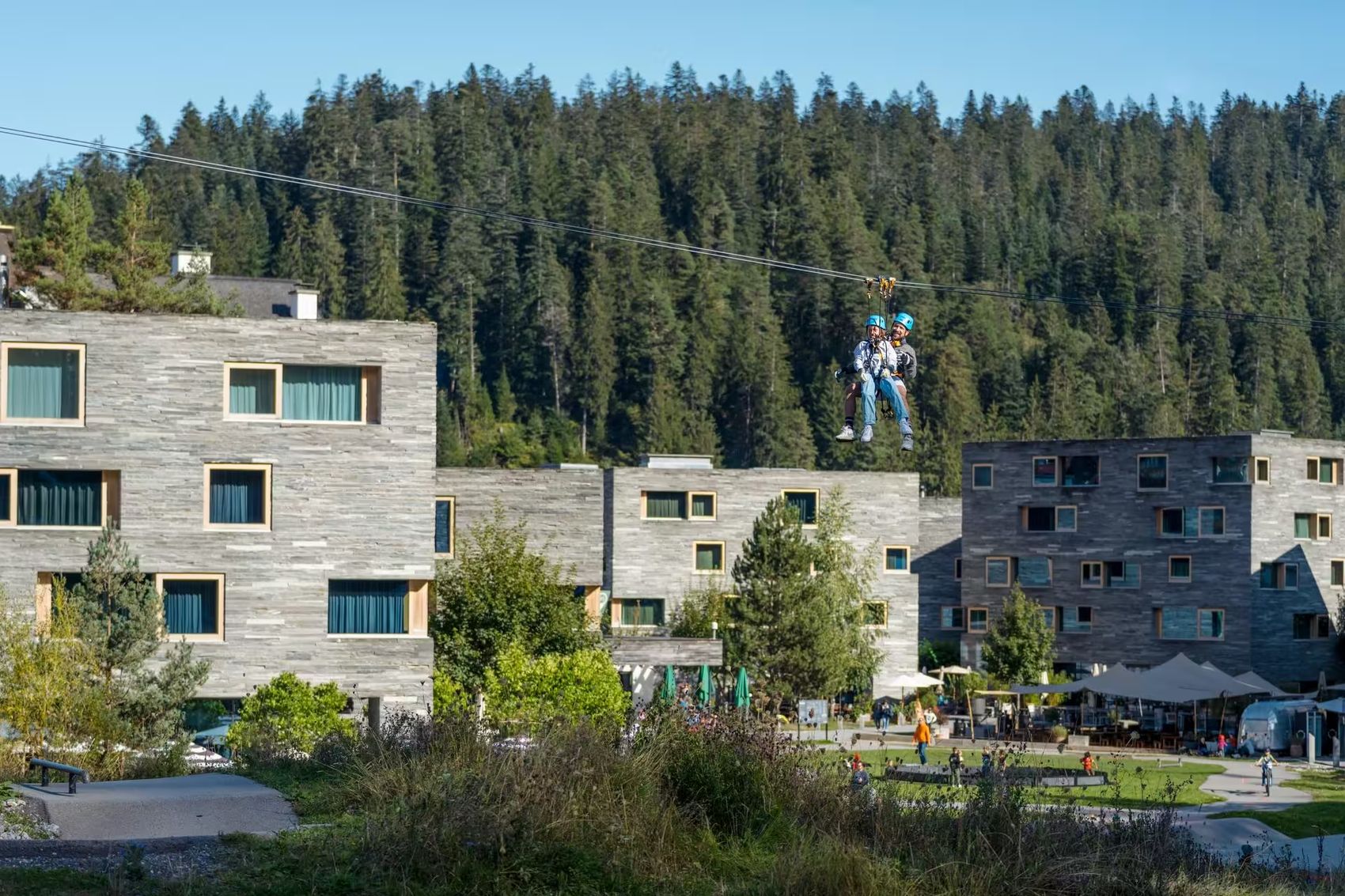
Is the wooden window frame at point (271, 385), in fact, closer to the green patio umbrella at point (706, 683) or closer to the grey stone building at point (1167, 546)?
the green patio umbrella at point (706, 683)

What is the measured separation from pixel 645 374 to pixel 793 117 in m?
53.9

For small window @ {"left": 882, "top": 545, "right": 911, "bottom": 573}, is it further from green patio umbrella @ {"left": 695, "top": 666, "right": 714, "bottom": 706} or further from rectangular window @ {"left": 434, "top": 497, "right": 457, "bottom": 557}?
rectangular window @ {"left": 434, "top": 497, "right": 457, "bottom": 557}

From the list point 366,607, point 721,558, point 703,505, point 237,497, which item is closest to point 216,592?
point 237,497

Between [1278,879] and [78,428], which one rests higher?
[78,428]

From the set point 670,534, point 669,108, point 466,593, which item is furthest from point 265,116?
point 466,593

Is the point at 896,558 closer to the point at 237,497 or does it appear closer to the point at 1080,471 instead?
the point at 1080,471

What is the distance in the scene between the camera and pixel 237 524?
3491 centimetres

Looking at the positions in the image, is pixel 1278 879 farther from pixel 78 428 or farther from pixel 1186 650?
pixel 1186 650

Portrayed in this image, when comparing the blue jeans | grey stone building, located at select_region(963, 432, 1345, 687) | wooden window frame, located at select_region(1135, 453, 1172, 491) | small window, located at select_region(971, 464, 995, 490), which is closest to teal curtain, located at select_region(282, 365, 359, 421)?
the blue jeans

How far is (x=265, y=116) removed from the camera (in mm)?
174750

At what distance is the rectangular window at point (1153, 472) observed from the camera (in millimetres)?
63562

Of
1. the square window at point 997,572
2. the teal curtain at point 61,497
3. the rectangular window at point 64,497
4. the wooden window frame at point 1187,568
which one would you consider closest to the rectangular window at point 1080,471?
the square window at point 997,572

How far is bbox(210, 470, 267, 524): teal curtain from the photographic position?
34969 millimetres

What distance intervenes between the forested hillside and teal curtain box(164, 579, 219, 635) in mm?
75974
